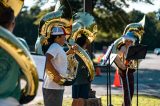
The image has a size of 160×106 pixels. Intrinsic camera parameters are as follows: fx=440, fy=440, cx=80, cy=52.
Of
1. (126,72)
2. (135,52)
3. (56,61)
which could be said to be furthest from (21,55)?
(126,72)

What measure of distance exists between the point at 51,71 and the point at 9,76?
7.22 ft

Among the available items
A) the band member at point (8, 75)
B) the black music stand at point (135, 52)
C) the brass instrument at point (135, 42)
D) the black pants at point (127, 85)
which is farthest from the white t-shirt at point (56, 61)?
the black pants at point (127, 85)

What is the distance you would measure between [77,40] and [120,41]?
1636 mm

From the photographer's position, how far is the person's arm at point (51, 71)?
5.41 metres

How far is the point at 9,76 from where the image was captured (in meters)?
3.27

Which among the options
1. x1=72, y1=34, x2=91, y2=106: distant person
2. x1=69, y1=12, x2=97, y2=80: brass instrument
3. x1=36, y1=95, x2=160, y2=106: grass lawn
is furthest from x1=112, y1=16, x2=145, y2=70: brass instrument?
x1=36, y1=95, x2=160, y2=106: grass lawn

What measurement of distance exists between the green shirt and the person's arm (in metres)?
2.10

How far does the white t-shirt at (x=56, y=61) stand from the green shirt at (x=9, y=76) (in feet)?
6.99

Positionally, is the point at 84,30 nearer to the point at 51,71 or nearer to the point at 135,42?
the point at 135,42

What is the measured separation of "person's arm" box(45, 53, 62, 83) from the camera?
17.8 ft

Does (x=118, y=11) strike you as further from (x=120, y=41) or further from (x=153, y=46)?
(x=153, y=46)

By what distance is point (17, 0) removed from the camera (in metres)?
3.89

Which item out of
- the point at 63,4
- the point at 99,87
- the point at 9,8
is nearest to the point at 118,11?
the point at 99,87

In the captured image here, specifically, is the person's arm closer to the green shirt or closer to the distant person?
the distant person
